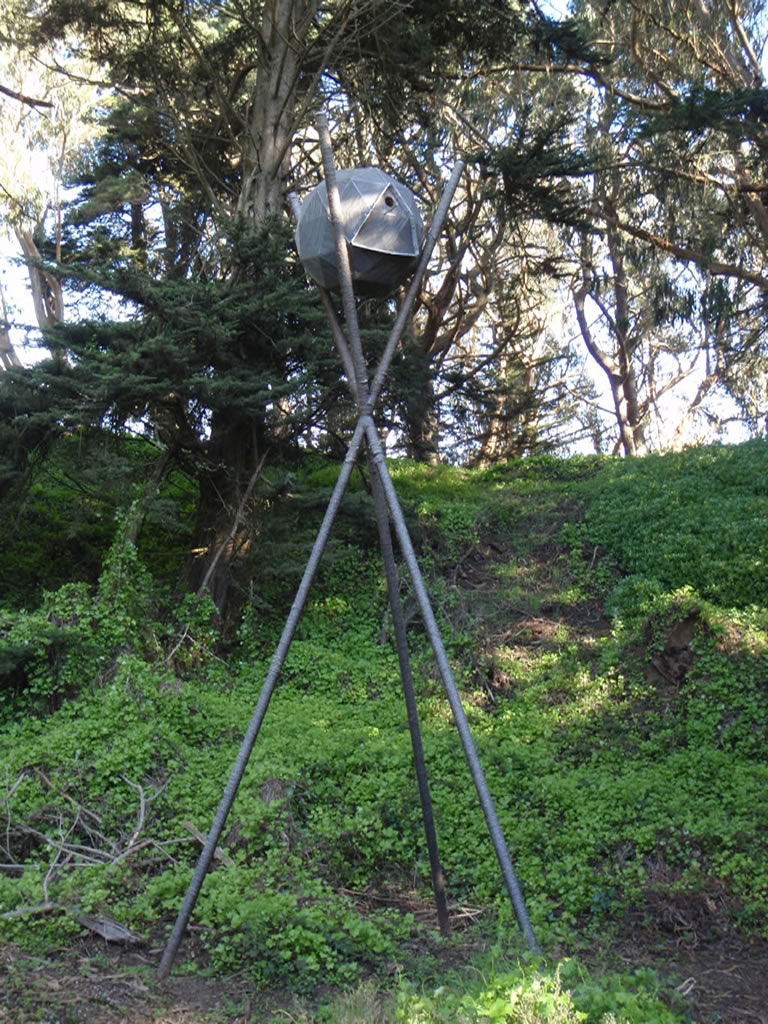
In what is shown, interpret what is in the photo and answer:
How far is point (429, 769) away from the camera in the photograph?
245 inches

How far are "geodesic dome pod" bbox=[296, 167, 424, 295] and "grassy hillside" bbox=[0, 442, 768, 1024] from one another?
3.03 metres

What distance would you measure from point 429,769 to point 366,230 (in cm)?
344

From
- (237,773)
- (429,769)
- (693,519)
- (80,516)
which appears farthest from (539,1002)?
(80,516)

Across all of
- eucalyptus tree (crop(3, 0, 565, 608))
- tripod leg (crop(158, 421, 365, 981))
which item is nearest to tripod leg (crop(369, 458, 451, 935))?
tripod leg (crop(158, 421, 365, 981))

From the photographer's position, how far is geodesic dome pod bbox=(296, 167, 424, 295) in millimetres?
4840

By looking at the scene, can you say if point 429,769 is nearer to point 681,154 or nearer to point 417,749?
point 417,749

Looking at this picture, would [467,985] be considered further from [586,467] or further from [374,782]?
[586,467]

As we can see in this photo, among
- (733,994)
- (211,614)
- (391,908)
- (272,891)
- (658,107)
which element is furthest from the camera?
(658,107)

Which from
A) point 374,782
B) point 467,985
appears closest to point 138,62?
point 374,782

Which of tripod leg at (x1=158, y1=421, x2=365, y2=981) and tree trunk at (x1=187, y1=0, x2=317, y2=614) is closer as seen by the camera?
tripod leg at (x1=158, y1=421, x2=365, y2=981)

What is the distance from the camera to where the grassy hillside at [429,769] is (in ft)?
13.9

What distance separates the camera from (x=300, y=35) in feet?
31.1

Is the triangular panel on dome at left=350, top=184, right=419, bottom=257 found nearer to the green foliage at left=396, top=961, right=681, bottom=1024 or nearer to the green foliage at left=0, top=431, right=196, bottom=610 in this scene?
the green foliage at left=396, top=961, right=681, bottom=1024

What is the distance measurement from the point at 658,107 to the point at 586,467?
4554mm
